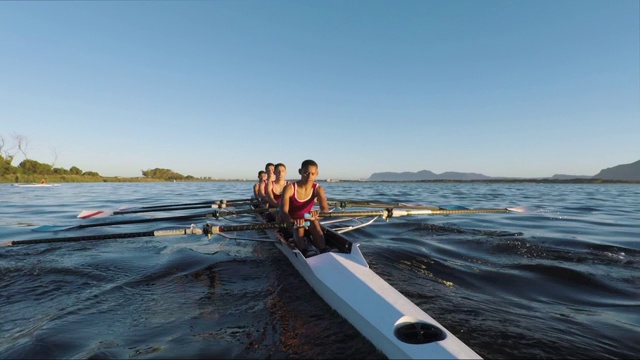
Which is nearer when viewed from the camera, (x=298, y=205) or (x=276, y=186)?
(x=298, y=205)

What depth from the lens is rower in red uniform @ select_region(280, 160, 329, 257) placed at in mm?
6043

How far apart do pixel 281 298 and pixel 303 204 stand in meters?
2.07

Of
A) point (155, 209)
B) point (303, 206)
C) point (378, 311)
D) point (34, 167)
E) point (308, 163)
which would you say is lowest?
point (378, 311)

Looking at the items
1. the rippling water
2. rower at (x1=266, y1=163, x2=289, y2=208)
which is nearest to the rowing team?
the rippling water

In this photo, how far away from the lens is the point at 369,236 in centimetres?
1030

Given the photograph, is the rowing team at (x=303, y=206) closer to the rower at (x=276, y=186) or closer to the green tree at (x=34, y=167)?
the rower at (x=276, y=186)

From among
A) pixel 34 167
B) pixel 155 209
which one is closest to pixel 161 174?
pixel 34 167

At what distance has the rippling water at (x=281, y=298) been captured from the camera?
348 centimetres

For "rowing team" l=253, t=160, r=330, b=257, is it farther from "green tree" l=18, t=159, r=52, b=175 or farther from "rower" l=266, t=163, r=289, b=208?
"green tree" l=18, t=159, r=52, b=175

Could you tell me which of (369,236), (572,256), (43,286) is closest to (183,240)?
(43,286)

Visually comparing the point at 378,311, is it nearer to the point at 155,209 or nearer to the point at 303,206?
the point at 303,206

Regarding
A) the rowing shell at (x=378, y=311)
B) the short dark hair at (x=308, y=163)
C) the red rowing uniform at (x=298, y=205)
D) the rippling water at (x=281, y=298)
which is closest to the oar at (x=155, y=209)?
the rippling water at (x=281, y=298)

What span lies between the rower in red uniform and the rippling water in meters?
0.80

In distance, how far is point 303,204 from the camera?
637cm
